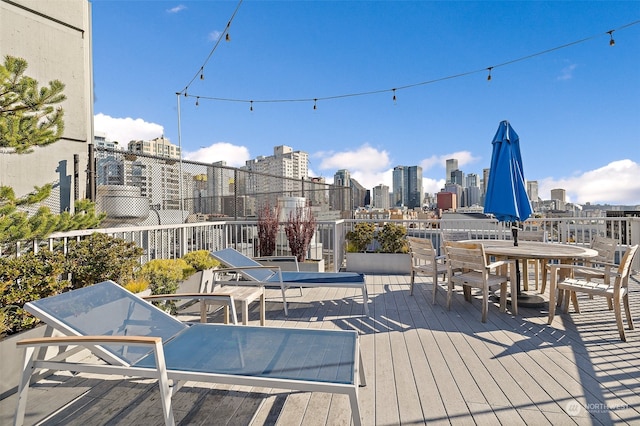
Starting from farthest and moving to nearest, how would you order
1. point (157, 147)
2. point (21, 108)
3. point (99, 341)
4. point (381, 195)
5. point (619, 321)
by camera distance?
point (381, 195) → point (157, 147) → point (619, 321) → point (21, 108) → point (99, 341)

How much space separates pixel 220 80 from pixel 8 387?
8866mm

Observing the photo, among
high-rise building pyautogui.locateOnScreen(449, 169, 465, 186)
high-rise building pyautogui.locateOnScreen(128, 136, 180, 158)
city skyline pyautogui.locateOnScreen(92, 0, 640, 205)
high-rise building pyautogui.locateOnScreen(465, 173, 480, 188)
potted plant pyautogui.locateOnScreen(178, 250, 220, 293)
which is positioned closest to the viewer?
potted plant pyautogui.locateOnScreen(178, 250, 220, 293)

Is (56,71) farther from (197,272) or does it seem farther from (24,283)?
(24,283)

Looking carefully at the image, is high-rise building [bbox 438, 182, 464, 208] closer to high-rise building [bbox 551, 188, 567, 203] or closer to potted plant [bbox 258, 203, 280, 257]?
high-rise building [bbox 551, 188, 567, 203]

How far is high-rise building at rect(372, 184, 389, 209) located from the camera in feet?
155

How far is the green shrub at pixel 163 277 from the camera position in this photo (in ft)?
11.2

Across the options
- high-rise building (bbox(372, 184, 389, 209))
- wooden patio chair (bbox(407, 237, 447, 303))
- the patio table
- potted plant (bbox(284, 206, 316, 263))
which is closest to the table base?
the patio table

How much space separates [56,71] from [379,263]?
19.5 feet

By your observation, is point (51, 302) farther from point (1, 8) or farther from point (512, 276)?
point (1, 8)

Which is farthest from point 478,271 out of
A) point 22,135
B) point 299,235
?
point 22,135

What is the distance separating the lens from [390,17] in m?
8.59

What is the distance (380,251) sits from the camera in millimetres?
6422

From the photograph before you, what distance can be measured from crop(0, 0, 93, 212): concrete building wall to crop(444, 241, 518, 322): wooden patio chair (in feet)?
15.1

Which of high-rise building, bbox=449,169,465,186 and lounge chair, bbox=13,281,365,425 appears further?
high-rise building, bbox=449,169,465,186
